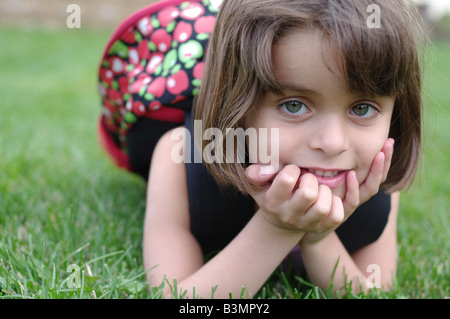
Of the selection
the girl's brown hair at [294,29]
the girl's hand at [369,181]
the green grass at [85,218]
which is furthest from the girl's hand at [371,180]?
the green grass at [85,218]

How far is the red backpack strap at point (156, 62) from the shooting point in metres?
1.44

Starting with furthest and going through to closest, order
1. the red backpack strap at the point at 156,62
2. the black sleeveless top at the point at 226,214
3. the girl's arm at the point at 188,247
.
Result: the red backpack strap at the point at 156,62 → the black sleeveless top at the point at 226,214 → the girl's arm at the point at 188,247

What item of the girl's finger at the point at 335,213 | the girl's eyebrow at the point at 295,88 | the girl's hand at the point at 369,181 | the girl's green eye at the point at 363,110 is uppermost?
the girl's eyebrow at the point at 295,88

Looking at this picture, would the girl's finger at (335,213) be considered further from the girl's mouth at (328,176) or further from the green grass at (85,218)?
the green grass at (85,218)

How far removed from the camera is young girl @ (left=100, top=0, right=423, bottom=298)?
99 centimetres

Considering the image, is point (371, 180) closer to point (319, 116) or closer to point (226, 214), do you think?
point (319, 116)

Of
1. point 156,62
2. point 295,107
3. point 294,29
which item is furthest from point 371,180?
point 156,62

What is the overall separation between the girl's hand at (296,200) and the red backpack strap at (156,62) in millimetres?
408

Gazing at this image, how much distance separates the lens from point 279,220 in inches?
43.0

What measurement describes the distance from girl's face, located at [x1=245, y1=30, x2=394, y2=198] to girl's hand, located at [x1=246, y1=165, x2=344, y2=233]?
0.03 metres

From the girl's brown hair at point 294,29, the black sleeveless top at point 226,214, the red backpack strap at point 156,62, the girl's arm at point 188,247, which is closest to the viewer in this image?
the girl's brown hair at point 294,29

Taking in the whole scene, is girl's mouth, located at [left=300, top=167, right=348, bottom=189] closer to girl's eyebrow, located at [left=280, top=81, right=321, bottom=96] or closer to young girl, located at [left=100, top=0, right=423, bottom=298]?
young girl, located at [left=100, top=0, right=423, bottom=298]

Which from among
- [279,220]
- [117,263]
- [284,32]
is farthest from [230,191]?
[284,32]
